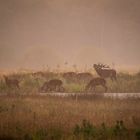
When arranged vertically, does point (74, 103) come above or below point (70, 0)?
below

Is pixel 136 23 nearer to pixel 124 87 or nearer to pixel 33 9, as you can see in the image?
pixel 124 87

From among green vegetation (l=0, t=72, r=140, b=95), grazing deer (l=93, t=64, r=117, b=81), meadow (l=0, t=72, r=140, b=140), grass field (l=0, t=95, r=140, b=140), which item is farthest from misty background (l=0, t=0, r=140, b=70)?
grass field (l=0, t=95, r=140, b=140)

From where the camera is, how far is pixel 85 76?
568cm

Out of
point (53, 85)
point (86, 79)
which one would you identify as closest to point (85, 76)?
point (86, 79)

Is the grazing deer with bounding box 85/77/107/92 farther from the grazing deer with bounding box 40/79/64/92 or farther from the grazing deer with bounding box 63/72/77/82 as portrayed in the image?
the grazing deer with bounding box 40/79/64/92

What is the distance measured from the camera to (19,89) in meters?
5.65

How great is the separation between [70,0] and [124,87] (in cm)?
155

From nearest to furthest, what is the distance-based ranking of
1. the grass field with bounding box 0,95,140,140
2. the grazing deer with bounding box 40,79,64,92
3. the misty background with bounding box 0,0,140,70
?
the grass field with bounding box 0,95,140,140 → the grazing deer with bounding box 40,79,64,92 → the misty background with bounding box 0,0,140,70

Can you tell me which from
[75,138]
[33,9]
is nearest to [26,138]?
[75,138]

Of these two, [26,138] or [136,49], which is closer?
[26,138]

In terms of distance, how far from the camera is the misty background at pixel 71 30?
225 inches

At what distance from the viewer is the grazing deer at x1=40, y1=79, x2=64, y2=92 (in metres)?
5.59

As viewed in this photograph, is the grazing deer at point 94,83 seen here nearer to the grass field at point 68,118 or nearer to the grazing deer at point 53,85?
the grass field at point 68,118

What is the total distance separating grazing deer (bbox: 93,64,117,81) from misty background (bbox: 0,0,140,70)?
0.32ft
